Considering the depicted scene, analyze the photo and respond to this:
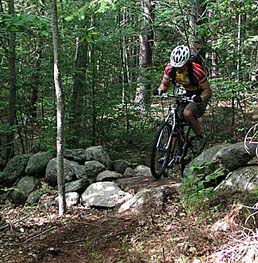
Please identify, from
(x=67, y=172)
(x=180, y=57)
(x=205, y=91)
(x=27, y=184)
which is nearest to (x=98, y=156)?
(x=67, y=172)

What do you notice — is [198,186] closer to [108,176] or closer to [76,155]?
[108,176]

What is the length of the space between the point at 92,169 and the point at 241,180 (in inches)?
129

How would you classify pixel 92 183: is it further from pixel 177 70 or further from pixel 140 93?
pixel 140 93

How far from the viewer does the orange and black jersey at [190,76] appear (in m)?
5.51

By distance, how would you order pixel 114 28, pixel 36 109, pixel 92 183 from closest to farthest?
pixel 92 183 < pixel 114 28 < pixel 36 109

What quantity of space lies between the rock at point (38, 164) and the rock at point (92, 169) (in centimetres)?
96

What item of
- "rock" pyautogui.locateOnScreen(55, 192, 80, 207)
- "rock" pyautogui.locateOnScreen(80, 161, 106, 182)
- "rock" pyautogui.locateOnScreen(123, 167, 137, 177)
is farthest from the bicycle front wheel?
"rock" pyautogui.locateOnScreen(80, 161, 106, 182)

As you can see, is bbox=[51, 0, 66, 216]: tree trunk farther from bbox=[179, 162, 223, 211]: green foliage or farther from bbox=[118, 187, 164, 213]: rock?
bbox=[179, 162, 223, 211]: green foliage

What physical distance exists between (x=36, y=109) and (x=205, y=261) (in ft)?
25.1

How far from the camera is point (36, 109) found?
10.1 meters

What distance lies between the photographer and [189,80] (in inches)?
221

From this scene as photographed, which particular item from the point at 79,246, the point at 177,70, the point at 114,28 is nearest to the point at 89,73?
the point at 114,28

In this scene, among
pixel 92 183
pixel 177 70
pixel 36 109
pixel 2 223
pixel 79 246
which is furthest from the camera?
pixel 36 109

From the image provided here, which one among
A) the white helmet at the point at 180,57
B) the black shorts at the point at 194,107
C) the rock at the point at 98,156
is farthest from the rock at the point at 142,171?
the white helmet at the point at 180,57
